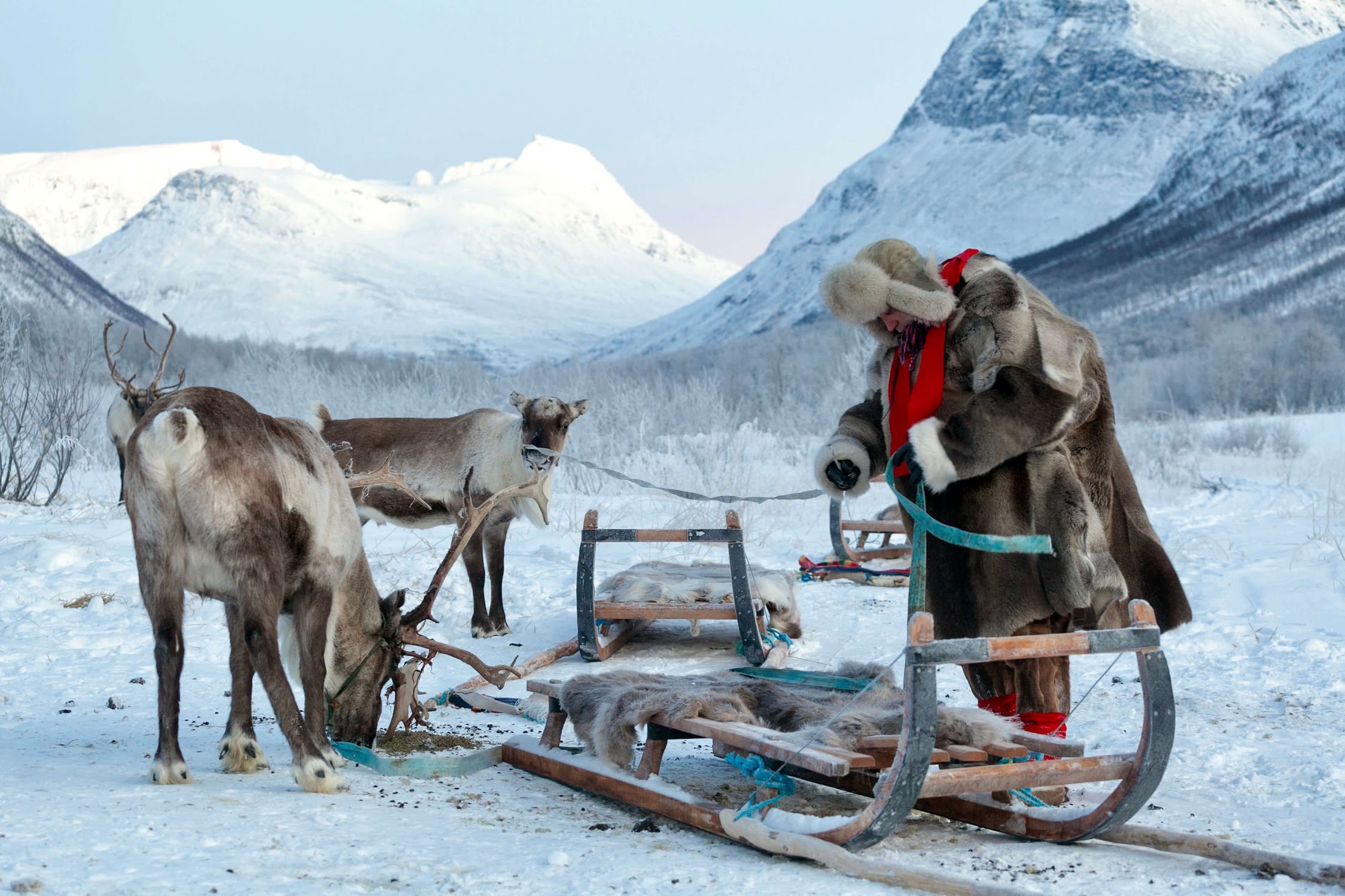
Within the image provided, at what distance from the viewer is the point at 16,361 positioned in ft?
57.8

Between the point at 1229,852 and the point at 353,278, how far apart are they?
164781mm

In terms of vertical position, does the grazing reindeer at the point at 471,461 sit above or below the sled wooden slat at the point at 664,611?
above

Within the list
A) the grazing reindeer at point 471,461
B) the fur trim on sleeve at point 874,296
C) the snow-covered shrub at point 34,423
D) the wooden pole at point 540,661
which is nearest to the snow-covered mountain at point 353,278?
the snow-covered shrub at point 34,423

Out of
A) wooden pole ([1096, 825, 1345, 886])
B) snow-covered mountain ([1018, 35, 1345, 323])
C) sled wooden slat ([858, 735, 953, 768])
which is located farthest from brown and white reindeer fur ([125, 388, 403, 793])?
snow-covered mountain ([1018, 35, 1345, 323])

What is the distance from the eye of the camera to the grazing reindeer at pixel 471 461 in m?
8.53

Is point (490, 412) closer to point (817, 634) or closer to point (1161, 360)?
point (817, 634)

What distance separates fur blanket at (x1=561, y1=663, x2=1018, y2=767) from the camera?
12.4ft

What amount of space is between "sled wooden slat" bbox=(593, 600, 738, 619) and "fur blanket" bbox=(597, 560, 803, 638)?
4.8 inches

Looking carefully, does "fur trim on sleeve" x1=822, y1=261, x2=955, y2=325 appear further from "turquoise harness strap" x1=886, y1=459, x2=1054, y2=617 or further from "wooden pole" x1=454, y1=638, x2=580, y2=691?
"wooden pole" x1=454, y1=638, x2=580, y2=691

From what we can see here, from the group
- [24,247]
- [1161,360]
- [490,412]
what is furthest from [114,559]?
[24,247]

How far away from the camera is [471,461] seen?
9.49 m

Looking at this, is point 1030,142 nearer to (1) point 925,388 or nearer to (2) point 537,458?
(2) point 537,458

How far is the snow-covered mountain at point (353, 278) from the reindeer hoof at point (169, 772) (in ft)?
385

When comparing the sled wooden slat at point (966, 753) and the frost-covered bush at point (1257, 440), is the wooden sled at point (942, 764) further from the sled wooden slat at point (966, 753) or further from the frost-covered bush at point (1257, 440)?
the frost-covered bush at point (1257, 440)
